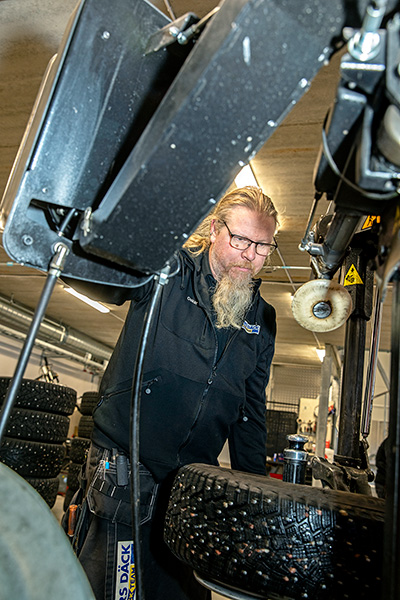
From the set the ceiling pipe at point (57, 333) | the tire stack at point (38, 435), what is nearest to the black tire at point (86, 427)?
the tire stack at point (38, 435)

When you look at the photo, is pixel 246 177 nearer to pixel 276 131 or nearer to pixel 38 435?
pixel 276 131

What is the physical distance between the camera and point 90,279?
24.4 inches

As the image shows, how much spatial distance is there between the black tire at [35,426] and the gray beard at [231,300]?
82.6 inches

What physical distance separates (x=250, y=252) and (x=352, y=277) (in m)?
0.48

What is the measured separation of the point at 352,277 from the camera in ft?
3.42

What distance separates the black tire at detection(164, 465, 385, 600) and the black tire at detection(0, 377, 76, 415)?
108 inches

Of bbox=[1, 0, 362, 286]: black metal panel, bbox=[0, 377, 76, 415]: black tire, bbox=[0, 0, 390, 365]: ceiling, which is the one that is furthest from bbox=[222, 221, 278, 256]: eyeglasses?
bbox=[0, 377, 76, 415]: black tire

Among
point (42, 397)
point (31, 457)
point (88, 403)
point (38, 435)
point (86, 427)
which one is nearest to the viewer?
point (31, 457)

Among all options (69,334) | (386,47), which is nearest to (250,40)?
(386,47)

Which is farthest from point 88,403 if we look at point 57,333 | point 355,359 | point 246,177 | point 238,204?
point 355,359

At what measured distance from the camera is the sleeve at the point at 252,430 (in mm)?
1459

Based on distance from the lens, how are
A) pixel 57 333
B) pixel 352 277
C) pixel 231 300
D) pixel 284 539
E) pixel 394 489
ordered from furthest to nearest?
pixel 57 333 → pixel 231 300 → pixel 352 277 → pixel 284 539 → pixel 394 489

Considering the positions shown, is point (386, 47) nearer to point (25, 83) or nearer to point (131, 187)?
point (131, 187)

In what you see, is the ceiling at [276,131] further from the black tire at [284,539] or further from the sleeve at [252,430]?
the black tire at [284,539]
